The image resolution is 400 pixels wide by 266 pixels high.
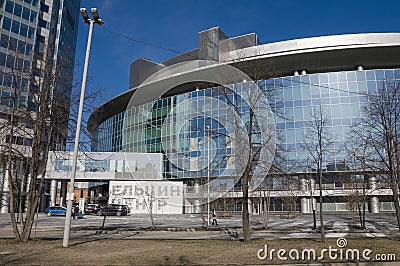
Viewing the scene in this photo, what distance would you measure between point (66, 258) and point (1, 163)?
801cm

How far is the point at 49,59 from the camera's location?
16.6 m

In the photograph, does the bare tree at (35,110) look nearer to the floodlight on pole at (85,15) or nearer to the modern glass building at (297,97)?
the floodlight on pole at (85,15)

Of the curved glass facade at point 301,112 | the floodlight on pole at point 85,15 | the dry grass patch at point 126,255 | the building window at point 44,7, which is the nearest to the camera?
the dry grass patch at point 126,255

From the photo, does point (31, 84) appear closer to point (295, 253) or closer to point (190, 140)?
point (295, 253)

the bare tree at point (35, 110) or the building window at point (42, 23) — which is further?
the building window at point (42, 23)

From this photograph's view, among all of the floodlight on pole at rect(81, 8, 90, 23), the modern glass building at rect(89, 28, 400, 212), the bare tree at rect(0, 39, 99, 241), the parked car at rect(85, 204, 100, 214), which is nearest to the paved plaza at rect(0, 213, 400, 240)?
the bare tree at rect(0, 39, 99, 241)

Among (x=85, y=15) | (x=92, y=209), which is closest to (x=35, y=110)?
(x=85, y=15)

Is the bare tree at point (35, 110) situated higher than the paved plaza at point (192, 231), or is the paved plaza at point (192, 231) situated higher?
the bare tree at point (35, 110)

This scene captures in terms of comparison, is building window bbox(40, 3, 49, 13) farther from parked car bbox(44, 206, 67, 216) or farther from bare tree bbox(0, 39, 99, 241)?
bare tree bbox(0, 39, 99, 241)

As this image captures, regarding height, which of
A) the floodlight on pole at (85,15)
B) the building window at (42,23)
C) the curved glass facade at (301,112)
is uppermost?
the building window at (42,23)

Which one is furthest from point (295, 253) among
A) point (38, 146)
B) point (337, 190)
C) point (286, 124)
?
point (337, 190)

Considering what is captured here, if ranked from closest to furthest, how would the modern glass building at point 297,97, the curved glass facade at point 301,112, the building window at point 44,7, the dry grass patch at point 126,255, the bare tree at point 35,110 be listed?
the dry grass patch at point 126,255 < the bare tree at point 35,110 < the modern glass building at point 297,97 < the curved glass facade at point 301,112 < the building window at point 44,7

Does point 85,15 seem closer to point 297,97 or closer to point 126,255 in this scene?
point 126,255

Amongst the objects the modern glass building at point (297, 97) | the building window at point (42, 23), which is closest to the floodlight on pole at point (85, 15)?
the modern glass building at point (297, 97)
